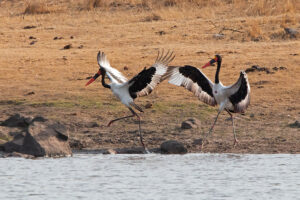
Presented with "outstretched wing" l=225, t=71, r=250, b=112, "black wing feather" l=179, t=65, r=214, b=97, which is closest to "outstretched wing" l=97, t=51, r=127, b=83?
"black wing feather" l=179, t=65, r=214, b=97

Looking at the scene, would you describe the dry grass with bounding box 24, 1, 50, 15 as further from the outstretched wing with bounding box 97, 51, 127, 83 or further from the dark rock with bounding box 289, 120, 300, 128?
the dark rock with bounding box 289, 120, 300, 128

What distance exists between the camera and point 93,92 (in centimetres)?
1388

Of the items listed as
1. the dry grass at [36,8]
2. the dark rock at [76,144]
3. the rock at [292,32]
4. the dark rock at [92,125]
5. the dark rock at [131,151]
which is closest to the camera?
the dark rock at [131,151]

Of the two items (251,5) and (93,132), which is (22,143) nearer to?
(93,132)

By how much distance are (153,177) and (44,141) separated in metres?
1.91

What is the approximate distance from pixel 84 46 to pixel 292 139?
7.53m

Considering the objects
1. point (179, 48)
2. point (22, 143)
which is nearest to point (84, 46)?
point (179, 48)

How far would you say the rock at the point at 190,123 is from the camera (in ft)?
39.0

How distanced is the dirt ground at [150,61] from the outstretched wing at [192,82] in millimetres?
686

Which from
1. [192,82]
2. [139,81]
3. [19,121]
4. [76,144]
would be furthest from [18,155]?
[192,82]

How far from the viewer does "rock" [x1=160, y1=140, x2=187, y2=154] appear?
430 inches

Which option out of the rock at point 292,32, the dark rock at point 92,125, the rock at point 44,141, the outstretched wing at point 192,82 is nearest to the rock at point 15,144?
the rock at point 44,141

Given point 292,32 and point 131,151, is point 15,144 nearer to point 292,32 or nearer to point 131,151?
point 131,151

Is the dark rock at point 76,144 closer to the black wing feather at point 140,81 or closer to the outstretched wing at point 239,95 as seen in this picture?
the black wing feather at point 140,81
